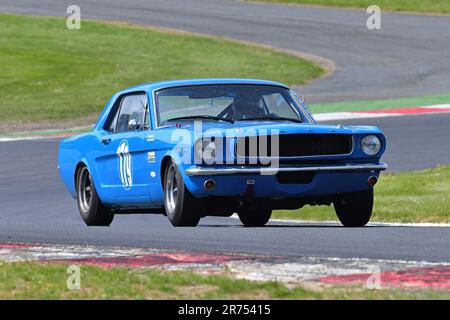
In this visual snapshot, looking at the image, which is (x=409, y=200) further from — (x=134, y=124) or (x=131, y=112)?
(x=134, y=124)

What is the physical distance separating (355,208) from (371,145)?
0.81m

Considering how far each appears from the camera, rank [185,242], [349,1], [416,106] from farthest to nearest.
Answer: [349,1], [416,106], [185,242]

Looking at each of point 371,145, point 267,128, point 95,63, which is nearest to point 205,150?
point 267,128

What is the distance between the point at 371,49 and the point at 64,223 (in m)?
28.8

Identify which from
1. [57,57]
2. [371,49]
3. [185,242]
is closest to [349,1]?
[371,49]

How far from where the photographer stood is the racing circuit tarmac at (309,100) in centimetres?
1153

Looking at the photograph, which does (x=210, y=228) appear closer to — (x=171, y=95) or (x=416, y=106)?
(x=171, y=95)

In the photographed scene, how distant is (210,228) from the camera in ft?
44.7

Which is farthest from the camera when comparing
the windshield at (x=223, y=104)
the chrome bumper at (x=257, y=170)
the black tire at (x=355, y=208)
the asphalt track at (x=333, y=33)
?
the asphalt track at (x=333, y=33)

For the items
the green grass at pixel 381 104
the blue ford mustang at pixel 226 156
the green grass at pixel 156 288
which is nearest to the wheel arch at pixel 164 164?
the blue ford mustang at pixel 226 156

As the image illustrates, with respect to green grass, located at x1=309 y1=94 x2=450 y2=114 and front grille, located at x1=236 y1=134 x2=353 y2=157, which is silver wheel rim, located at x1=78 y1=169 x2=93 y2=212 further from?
green grass, located at x1=309 y1=94 x2=450 y2=114

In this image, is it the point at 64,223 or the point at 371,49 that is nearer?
the point at 64,223

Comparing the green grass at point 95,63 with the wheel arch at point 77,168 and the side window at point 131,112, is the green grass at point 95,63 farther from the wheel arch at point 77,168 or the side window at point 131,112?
the side window at point 131,112

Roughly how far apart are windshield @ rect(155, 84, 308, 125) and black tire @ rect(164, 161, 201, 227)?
35.2 inches
